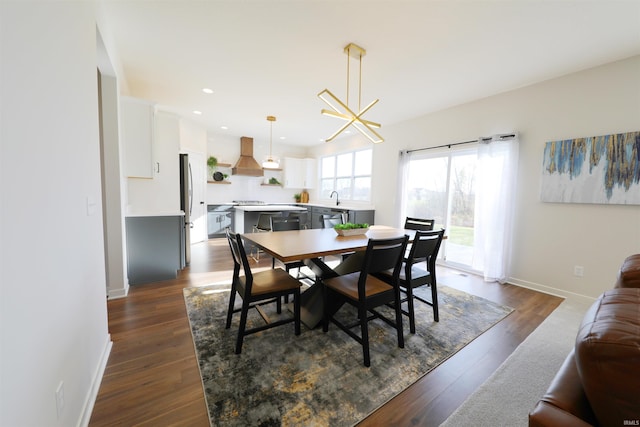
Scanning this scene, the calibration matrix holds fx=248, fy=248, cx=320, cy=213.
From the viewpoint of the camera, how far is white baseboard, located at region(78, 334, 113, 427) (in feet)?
4.16

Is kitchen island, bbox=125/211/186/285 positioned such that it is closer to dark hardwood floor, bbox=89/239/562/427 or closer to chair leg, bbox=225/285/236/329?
dark hardwood floor, bbox=89/239/562/427

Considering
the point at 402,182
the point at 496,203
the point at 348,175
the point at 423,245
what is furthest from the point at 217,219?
the point at 496,203

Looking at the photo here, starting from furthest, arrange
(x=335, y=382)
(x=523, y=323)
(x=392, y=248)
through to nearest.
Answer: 1. (x=523, y=323)
2. (x=392, y=248)
3. (x=335, y=382)

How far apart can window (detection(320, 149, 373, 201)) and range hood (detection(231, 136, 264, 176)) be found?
1.86 metres

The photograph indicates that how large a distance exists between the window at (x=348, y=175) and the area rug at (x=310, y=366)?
390 centimetres

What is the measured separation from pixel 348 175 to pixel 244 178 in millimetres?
2918

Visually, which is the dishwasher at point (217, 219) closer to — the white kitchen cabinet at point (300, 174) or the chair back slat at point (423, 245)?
the white kitchen cabinet at point (300, 174)

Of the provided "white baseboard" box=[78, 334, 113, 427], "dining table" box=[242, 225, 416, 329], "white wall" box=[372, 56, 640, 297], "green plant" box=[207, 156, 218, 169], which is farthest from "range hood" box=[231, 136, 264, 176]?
"white baseboard" box=[78, 334, 113, 427]

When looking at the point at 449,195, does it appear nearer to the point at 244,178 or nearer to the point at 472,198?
the point at 472,198

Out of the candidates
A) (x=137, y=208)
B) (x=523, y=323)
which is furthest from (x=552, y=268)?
(x=137, y=208)

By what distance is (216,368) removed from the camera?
66.5 inches

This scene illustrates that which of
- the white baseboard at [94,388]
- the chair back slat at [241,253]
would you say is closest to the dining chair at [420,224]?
the chair back slat at [241,253]

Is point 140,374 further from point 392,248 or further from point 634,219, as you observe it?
point 634,219

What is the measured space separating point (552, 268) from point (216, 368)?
3.97 m
